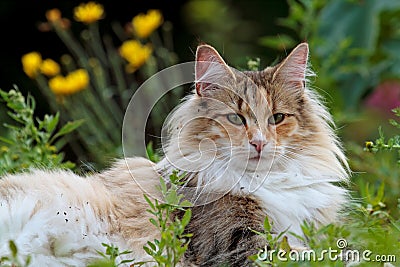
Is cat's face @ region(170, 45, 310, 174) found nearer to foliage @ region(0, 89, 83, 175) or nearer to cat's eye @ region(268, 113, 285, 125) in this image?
cat's eye @ region(268, 113, 285, 125)

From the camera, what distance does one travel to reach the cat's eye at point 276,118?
3.11 metres

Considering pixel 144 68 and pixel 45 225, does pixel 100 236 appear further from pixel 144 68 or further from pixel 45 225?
pixel 144 68

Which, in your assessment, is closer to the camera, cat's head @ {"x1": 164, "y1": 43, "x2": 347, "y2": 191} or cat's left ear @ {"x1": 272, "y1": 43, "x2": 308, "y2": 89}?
cat's head @ {"x1": 164, "y1": 43, "x2": 347, "y2": 191}

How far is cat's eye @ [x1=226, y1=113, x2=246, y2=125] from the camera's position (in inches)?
121

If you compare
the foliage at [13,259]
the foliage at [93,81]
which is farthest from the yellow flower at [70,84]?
the foliage at [13,259]

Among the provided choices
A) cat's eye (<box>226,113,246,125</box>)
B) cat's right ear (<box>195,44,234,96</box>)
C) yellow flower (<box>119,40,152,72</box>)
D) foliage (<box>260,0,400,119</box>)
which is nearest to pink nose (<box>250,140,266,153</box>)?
cat's eye (<box>226,113,246,125</box>)

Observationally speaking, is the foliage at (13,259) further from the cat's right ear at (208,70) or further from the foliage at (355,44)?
the foliage at (355,44)

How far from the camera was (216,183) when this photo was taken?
3.08 metres

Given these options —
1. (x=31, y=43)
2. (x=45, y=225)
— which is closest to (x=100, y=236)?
(x=45, y=225)

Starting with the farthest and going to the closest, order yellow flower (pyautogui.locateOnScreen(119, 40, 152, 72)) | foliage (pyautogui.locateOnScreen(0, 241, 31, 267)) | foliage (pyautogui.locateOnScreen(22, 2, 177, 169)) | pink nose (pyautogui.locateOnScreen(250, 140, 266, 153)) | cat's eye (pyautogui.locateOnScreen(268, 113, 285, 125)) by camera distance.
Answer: yellow flower (pyautogui.locateOnScreen(119, 40, 152, 72)), foliage (pyautogui.locateOnScreen(22, 2, 177, 169)), cat's eye (pyautogui.locateOnScreen(268, 113, 285, 125)), pink nose (pyautogui.locateOnScreen(250, 140, 266, 153)), foliage (pyautogui.locateOnScreen(0, 241, 31, 267))

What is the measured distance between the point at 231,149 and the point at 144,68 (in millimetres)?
2929

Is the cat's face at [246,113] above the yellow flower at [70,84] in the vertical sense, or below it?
above

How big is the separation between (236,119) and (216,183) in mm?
277

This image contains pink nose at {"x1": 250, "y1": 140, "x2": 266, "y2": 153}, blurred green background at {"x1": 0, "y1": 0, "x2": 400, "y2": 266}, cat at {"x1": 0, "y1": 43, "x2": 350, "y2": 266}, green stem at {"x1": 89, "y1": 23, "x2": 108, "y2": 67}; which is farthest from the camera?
green stem at {"x1": 89, "y1": 23, "x2": 108, "y2": 67}
